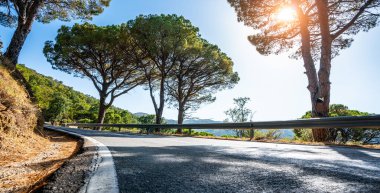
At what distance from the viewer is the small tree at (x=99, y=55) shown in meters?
24.7

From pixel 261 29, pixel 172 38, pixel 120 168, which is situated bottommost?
pixel 120 168

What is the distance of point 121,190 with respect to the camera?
1.65m

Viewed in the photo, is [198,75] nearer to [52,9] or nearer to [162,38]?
[162,38]

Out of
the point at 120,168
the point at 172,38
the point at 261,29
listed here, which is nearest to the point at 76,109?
the point at 172,38

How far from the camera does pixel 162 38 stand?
22.1 m

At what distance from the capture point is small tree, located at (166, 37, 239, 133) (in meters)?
24.4

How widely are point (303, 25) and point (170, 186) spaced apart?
11.8 meters

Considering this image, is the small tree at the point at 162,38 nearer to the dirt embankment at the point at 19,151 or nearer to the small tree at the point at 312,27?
the small tree at the point at 312,27

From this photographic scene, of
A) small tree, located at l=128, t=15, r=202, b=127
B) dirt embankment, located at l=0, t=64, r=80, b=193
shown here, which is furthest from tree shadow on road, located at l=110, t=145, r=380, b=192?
small tree, located at l=128, t=15, r=202, b=127

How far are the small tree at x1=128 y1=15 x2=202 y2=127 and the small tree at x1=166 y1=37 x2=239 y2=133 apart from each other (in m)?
0.82

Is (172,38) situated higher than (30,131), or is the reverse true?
(172,38)

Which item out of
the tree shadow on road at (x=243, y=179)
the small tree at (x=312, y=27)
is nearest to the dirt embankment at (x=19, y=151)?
the tree shadow on road at (x=243, y=179)

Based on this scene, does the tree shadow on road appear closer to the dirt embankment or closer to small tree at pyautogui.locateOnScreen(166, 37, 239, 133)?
the dirt embankment

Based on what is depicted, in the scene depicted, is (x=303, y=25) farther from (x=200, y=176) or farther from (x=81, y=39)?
(x=81, y=39)
